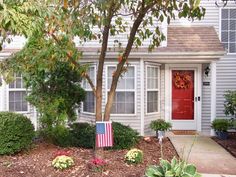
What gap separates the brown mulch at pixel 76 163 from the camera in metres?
7.29

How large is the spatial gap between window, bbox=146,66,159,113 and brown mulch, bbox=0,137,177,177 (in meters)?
3.02

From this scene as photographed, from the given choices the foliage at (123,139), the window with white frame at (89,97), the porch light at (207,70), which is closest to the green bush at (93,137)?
the foliage at (123,139)

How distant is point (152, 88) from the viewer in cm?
1266

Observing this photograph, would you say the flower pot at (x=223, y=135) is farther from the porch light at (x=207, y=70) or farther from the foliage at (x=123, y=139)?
the foliage at (x=123, y=139)

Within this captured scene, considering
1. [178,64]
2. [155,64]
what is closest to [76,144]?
[155,64]

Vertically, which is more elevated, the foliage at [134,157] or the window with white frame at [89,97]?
the window with white frame at [89,97]

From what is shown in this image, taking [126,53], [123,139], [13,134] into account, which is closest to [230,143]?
[123,139]

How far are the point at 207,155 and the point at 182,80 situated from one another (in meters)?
4.50

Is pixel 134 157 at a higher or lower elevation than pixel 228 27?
lower

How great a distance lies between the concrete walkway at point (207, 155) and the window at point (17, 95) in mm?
5479

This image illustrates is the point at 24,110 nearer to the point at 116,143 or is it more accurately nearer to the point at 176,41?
the point at 116,143

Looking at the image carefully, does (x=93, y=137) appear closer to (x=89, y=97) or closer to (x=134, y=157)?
(x=134, y=157)

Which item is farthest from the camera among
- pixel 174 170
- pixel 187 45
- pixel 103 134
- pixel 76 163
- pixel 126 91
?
pixel 187 45

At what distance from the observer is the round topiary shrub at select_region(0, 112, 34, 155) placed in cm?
844
